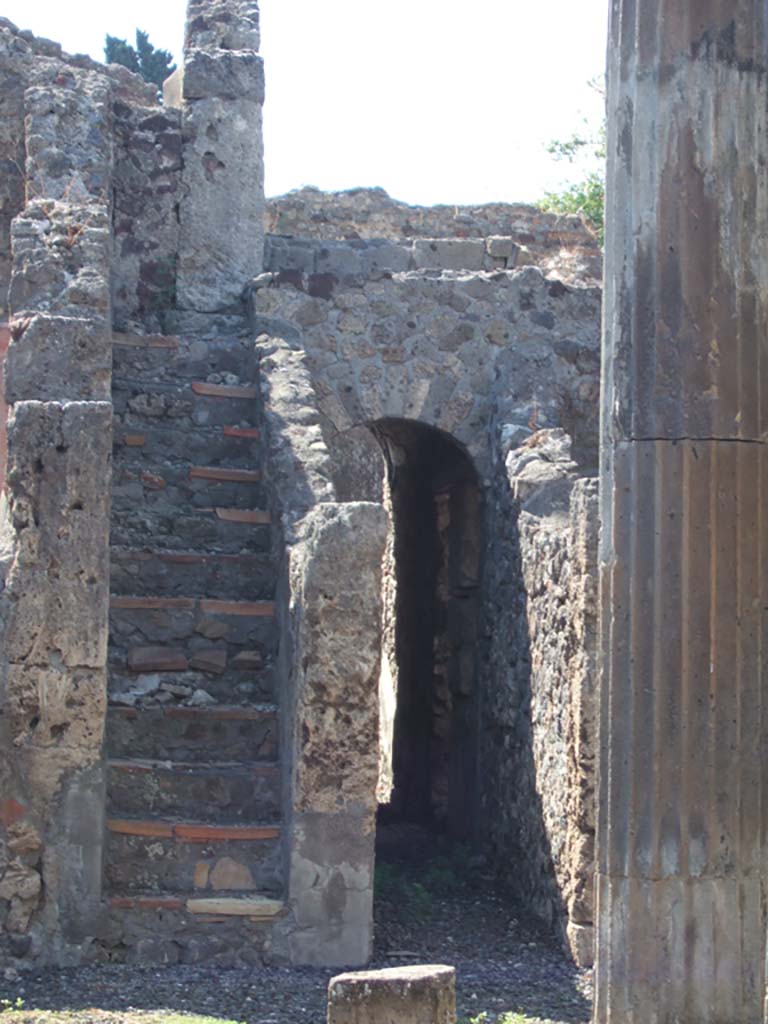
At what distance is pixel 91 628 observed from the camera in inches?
280

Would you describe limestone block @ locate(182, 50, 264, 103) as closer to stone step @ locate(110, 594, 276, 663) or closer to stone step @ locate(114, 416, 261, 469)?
stone step @ locate(114, 416, 261, 469)

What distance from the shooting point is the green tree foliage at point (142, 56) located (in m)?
26.6

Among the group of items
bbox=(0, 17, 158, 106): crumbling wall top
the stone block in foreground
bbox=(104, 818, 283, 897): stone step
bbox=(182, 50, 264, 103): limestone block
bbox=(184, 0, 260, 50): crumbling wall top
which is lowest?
the stone block in foreground

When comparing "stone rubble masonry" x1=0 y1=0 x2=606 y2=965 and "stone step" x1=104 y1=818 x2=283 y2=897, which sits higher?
"stone rubble masonry" x1=0 y1=0 x2=606 y2=965

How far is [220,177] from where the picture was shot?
10.6m

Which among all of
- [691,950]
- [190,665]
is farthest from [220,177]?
[691,950]

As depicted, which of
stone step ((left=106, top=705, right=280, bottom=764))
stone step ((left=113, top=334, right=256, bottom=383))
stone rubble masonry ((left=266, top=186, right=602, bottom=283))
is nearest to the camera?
stone step ((left=106, top=705, right=280, bottom=764))

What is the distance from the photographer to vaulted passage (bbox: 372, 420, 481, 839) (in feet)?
34.7

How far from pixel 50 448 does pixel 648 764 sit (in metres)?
3.30

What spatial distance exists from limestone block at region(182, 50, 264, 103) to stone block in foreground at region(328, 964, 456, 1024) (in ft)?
21.5

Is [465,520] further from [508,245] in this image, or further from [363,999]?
[363,999]

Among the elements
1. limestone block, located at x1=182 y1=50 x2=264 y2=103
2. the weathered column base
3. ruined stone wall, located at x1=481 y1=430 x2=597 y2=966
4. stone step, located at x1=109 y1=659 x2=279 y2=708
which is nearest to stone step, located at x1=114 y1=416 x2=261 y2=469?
stone step, located at x1=109 y1=659 x2=279 y2=708

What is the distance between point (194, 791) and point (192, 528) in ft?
4.91

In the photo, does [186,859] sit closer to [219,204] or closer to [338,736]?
[338,736]
